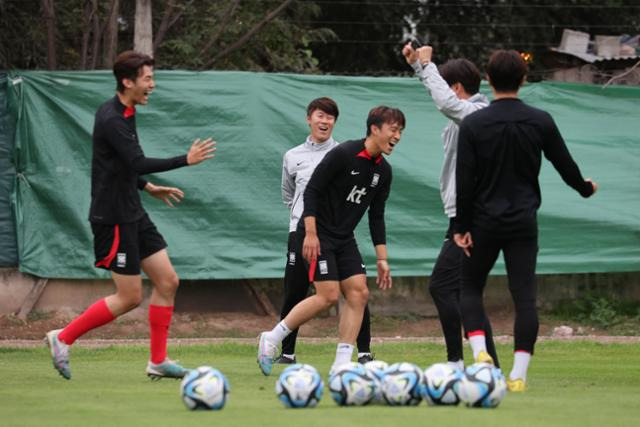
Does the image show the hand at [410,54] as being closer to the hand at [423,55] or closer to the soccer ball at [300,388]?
the hand at [423,55]

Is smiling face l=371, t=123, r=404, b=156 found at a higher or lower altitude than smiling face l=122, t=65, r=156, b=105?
lower

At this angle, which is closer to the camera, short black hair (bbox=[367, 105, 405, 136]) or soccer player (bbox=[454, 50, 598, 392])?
soccer player (bbox=[454, 50, 598, 392])

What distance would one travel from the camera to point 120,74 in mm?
8102

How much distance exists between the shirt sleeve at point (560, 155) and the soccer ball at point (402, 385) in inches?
69.7

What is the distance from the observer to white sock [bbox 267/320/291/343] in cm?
905

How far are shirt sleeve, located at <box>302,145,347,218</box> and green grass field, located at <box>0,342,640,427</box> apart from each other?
1.20 m

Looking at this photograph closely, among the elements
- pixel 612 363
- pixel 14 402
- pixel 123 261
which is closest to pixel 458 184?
pixel 123 261

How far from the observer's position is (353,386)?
623 centimetres

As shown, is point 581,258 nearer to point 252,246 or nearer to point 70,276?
point 252,246

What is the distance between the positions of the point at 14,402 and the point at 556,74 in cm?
1276

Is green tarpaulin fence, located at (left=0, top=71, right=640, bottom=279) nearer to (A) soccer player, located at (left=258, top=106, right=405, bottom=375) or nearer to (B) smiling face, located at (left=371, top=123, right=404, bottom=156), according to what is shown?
(A) soccer player, located at (left=258, top=106, right=405, bottom=375)

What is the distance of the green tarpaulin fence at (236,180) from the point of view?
43.5 ft

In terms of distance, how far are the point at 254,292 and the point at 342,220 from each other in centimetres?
505

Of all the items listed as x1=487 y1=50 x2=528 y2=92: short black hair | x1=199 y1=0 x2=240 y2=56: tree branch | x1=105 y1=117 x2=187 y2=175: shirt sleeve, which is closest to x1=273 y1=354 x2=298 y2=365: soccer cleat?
x1=105 y1=117 x2=187 y2=175: shirt sleeve
